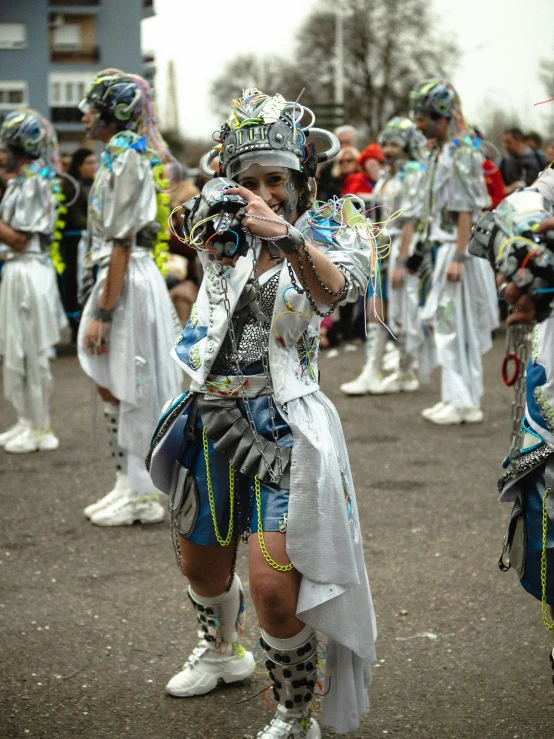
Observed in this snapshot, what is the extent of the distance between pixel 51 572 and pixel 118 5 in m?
26.2

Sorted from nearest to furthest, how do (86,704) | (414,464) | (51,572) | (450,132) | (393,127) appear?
(86,704)
(51,572)
(414,464)
(450,132)
(393,127)

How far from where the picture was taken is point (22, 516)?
19.1ft

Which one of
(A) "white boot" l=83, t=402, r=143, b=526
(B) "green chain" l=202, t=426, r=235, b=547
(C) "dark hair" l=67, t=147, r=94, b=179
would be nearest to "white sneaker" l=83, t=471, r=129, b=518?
(A) "white boot" l=83, t=402, r=143, b=526

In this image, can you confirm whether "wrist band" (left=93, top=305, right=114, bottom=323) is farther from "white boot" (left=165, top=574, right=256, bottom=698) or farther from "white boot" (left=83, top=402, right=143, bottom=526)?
"white boot" (left=165, top=574, right=256, bottom=698)

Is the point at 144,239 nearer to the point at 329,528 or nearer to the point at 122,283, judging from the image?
the point at 122,283

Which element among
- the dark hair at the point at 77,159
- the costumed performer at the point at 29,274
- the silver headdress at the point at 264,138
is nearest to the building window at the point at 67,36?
the dark hair at the point at 77,159

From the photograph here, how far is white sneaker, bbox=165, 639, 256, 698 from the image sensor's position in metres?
3.55

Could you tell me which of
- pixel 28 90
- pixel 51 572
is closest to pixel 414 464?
pixel 51 572

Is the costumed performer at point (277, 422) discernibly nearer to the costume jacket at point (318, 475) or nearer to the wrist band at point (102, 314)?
the costume jacket at point (318, 475)

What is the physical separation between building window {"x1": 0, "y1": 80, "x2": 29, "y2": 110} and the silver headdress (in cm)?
2322

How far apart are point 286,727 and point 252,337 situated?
117 centimetres

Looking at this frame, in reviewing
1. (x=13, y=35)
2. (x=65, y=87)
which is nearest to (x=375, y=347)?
(x=13, y=35)

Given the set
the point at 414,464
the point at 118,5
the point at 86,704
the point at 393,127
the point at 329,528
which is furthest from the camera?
the point at 118,5

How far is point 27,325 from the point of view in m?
7.22
